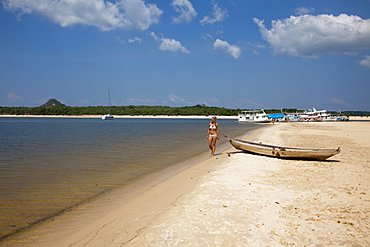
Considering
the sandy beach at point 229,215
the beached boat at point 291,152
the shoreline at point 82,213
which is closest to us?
the sandy beach at point 229,215

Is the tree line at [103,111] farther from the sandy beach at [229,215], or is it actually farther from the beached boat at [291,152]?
the sandy beach at [229,215]

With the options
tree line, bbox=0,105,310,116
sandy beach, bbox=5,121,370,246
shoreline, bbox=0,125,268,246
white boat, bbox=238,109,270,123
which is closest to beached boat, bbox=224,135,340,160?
sandy beach, bbox=5,121,370,246

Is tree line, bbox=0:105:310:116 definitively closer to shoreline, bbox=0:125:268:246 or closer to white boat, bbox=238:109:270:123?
white boat, bbox=238:109:270:123

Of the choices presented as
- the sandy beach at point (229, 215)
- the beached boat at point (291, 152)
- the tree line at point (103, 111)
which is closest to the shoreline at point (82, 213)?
the sandy beach at point (229, 215)

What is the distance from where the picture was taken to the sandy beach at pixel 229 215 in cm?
414

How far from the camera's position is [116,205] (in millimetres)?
6480

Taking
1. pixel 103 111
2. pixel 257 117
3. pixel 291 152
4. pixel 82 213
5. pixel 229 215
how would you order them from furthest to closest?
pixel 103 111 → pixel 257 117 → pixel 291 152 → pixel 82 213 → pixel 229 215

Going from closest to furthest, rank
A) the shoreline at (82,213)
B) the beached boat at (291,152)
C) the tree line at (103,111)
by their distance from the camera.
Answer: the shoreline at (82,213)
the beached boat at (291,152)
the tree line at (103,111)

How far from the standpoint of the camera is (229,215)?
5.04m

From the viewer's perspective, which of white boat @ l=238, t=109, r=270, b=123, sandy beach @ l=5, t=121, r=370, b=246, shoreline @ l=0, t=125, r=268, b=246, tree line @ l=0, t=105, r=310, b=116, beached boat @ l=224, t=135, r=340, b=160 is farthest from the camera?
tree line @ l=0, t=105, r=310, b=116

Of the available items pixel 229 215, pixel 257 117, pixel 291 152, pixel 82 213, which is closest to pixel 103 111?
pixel 257 117

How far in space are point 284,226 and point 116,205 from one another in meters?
4.12

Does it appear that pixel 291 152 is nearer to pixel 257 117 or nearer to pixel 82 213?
pixel 82 213

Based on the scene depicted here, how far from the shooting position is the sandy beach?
13.6 ft
